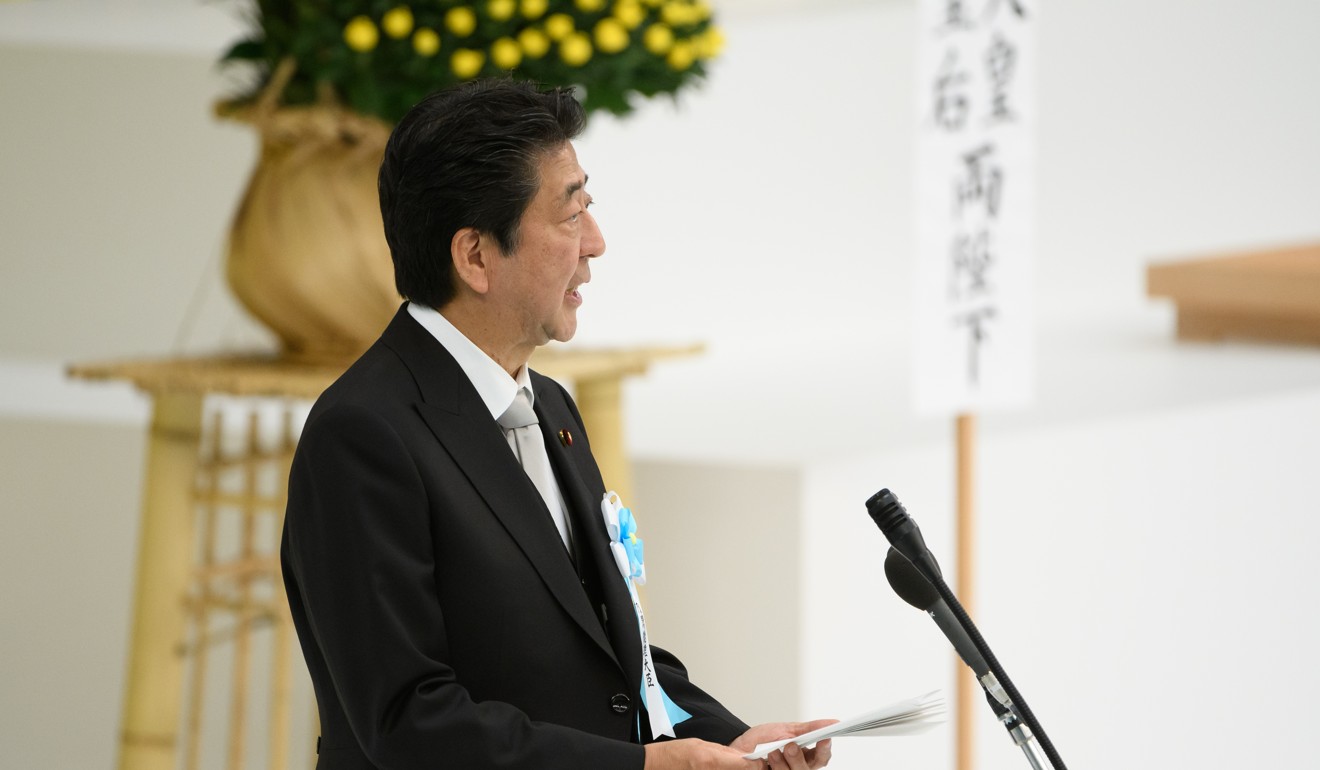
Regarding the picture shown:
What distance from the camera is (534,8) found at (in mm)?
2205

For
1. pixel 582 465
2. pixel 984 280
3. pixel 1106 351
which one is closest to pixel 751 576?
pixel 984 280

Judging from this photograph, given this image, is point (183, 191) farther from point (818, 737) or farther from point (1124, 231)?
point (1124, 231)

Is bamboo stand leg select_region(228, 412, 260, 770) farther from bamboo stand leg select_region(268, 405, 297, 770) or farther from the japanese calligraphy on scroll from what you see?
the japanese calligraphy on scroll

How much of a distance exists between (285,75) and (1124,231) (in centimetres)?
500

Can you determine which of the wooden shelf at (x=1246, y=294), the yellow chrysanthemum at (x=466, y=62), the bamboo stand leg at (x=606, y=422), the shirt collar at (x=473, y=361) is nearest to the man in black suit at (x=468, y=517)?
the shirt collar at (x=473, y=361)

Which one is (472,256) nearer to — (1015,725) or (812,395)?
(1015,725)

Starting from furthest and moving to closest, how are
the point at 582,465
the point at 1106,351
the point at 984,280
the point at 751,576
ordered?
the point at 1106,351 → the point at 751,576 → the point at 984,280 → the point at 582,465

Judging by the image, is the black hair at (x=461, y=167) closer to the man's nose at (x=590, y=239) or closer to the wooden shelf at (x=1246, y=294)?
the man's nose at (x=590, y=239)

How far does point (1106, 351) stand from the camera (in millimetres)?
5234

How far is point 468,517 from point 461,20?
1.18 metres

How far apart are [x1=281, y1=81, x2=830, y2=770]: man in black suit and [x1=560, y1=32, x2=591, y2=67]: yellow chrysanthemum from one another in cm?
95

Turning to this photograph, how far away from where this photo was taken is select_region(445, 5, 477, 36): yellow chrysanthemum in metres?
2.18

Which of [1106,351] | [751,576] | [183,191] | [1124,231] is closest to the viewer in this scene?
[751,576]

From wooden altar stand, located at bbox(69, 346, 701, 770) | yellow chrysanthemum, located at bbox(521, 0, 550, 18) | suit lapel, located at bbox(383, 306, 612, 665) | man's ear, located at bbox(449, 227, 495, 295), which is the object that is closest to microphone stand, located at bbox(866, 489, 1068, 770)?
suit lapel, located at bbox(383, 306, 612, 665)
